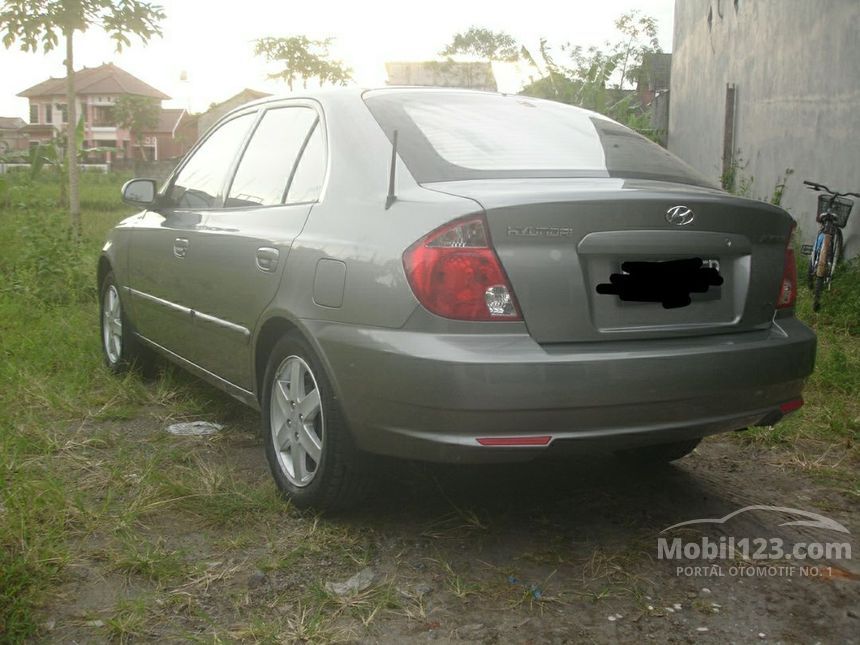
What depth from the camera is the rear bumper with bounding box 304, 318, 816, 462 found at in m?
2.98

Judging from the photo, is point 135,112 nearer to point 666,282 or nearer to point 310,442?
point 310,442

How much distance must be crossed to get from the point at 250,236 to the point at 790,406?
2173mm

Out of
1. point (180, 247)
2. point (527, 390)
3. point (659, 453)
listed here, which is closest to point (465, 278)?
point (527, 390)

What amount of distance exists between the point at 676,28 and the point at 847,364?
13.3 meters

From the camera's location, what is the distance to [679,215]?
3.25 m

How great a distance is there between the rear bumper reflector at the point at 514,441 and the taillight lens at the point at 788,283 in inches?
44.7

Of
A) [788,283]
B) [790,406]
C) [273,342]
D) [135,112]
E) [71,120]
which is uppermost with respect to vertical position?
[135,112]

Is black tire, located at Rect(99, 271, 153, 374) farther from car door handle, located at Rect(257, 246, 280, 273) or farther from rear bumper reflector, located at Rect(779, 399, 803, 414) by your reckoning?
rear bumper reflector, located at Rect(779, 399, 803, 414)

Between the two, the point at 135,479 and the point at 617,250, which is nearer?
the point at 617,250

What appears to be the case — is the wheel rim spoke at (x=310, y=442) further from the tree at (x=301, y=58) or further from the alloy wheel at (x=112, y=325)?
the tree at (x=301, y=58)

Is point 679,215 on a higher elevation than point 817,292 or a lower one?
higher

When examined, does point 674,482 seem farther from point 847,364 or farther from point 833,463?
point 847,364

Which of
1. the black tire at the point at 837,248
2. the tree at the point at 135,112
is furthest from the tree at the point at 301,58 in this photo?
the black tire at the point at 837,248

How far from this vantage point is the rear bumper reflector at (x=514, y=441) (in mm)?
3014
